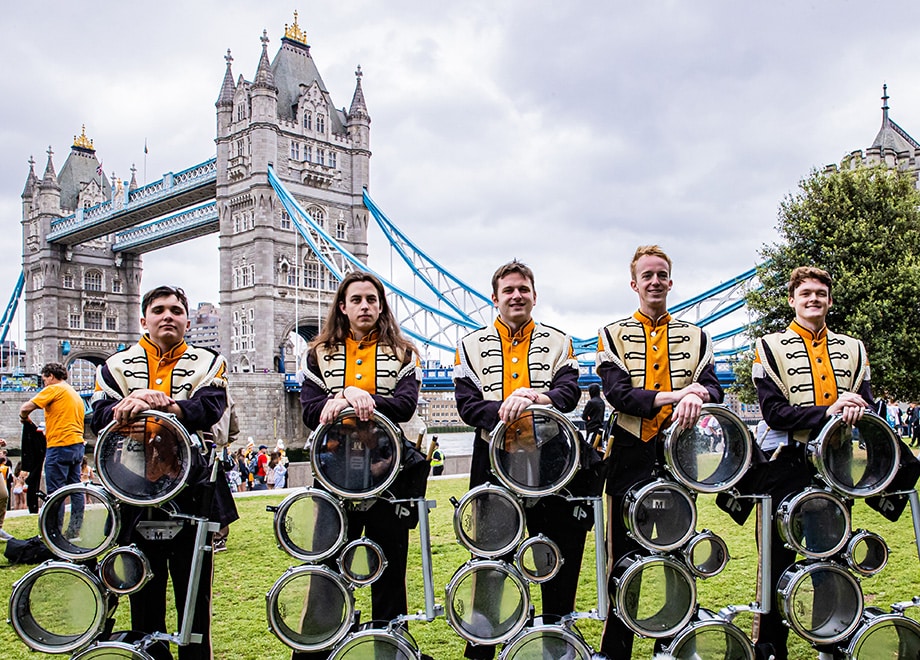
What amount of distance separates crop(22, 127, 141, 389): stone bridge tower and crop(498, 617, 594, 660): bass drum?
64.2 m

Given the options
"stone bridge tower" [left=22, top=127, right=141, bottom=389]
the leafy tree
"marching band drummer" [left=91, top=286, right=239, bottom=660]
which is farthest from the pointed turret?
"marching band drummer" [left=91, top=286, right=239, bottom=660]

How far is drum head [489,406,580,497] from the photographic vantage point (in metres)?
3.25

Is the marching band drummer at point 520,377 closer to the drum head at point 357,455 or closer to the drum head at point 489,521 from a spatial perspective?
the drum head at point 489,521

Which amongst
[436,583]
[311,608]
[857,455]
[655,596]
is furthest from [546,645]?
[436,583]

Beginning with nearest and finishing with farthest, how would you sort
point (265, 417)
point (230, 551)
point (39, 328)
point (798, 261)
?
point (230, 551)
point (798, 261)
point (265, 417)
point (39, 328)

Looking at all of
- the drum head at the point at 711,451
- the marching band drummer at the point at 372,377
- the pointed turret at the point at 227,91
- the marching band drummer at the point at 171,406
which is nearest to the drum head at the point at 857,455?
the drum head at the point at 711,451

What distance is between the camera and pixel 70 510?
10.4 feet

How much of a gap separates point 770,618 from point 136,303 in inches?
2680

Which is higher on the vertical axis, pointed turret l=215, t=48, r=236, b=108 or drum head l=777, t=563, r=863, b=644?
pointed turret l=215, t=48, r=236, b=108

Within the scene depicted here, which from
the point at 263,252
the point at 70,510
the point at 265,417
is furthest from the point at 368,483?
the point at 263,252

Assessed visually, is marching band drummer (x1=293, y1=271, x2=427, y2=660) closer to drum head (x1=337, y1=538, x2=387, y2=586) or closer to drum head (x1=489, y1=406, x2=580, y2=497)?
drum head (x1=337, y1=538, x2=387, y2=586)

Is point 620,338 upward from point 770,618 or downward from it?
upward

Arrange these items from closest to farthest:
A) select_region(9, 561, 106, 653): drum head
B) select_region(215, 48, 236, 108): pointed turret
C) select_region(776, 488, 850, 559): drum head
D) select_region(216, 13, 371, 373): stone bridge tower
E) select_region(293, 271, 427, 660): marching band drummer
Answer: select_region(9, 561, 106, 653): drum head, select_region(776, 488, 850, 559): drum head, select_region(293, 271, 427, 660): marching band drummer, select_region(216, 13, 371, 373): stone bridge tower, select_region(215, 48, 236, 108): pointed turret

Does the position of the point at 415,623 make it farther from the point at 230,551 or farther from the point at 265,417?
the point at 265,417
